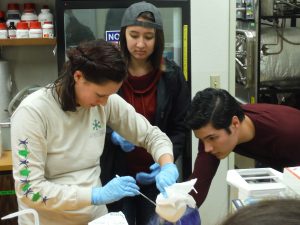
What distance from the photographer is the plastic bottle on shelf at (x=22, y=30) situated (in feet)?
7.51

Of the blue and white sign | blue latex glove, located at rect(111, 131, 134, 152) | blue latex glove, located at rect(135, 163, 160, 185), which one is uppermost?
the blue and white sign

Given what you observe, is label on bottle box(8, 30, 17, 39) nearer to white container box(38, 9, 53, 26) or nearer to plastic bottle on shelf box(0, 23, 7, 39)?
plastic bottle on shelf box(0, 23, 7, 39)

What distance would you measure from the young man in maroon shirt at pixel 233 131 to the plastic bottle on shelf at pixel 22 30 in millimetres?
1157

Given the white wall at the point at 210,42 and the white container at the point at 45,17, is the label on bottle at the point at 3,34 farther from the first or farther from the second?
the white wall at the point at 210,42

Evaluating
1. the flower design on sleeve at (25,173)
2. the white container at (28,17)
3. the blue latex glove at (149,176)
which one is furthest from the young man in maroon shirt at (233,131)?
the white container at (28,17)

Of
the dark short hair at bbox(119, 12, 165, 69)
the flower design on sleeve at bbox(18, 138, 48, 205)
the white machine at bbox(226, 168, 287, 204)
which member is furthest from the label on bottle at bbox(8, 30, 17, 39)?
the white machine at bbox(226, 168, 287, 204)

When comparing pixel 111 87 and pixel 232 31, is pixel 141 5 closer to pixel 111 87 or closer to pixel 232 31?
pixel 111 87

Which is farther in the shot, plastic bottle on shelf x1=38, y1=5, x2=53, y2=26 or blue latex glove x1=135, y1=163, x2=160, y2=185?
plastic bottle on shelf x1=38, y1=5, x2=53, y2=26

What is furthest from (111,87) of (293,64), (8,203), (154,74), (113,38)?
(293,64)

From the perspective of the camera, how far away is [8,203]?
222 cm

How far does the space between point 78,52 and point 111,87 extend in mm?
152

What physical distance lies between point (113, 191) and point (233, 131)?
1.97 feet

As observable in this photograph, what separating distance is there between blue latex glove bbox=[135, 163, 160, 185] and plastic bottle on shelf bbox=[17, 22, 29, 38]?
3.60 ft

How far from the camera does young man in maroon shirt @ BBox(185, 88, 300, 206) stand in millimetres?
1614
